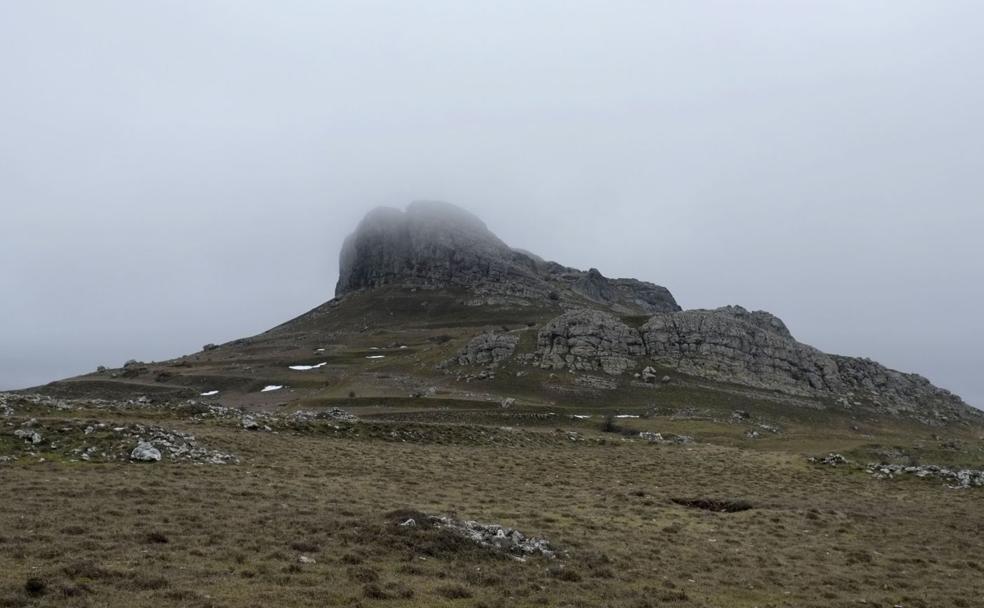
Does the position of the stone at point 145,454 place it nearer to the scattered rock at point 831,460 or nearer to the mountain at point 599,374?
the scattered rock at point 831,460

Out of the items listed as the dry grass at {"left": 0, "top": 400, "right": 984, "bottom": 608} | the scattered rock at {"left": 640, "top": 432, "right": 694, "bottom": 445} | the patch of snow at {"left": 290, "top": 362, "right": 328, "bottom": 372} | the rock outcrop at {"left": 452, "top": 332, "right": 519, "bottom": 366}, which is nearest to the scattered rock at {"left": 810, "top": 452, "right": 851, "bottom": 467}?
the dry grass at {"left": 0, "top": 400, "right": 984, "bottom": 608}

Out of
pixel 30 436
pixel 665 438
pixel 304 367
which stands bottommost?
pixel 665 438

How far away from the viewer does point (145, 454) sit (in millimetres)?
31844

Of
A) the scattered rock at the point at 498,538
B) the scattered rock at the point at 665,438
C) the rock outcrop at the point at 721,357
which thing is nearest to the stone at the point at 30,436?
the scattered rock at the point at 498,538

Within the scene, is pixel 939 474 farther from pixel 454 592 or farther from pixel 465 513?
pixel 454 592

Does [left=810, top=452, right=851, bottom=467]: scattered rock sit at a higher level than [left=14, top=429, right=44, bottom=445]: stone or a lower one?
lower

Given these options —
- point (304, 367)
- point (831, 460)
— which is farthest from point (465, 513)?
point (304, 367)

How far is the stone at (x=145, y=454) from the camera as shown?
31.7 metres

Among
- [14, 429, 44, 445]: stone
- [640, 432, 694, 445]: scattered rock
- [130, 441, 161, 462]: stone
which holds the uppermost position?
[14, 429, 44, 445]: stone

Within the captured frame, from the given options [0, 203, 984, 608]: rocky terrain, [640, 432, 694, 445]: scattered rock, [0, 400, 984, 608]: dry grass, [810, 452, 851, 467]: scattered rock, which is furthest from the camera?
[640, 432, 694, 445]: scattered rock

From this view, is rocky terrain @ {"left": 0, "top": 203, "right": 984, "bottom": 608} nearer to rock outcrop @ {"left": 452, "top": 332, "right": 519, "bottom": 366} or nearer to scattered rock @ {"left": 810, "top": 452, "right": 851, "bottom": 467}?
scattered rock @ {"left": 810, "top": 452, "right": 851, "bottom": 467}

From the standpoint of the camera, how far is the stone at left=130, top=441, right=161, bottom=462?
3169 cm

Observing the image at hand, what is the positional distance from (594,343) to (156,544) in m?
93.7

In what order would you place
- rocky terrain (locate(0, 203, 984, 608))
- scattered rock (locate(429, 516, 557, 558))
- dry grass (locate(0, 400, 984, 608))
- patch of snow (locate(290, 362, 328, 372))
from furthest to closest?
patch of snow (locate(290, 362, 328, 372)) → scattered rock (locate(429, 516, 557, 558)) → rocky terrain (locate(0, 203, 984, 608)) → dry grass (locate(0, 400, 984, 608))
